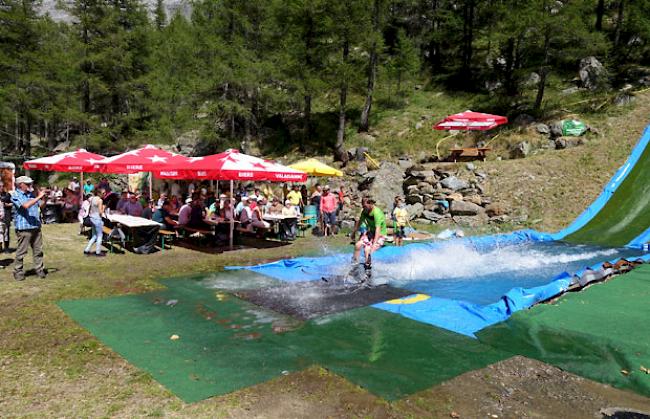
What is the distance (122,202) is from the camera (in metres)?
14.4

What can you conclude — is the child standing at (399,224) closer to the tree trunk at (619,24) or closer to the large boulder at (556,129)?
the large boulder at (556,129)

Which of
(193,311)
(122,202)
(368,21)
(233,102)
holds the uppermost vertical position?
(368,21)

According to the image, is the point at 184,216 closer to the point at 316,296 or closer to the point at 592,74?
the point at 316,296

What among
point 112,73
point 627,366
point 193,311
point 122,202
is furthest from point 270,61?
point 627,366

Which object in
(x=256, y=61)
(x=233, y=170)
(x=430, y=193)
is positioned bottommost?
(x=430, y=193)

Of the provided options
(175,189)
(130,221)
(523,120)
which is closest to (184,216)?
(130,221)

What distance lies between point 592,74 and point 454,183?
19.4 metres

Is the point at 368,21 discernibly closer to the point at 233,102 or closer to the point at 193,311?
the point at 233,102

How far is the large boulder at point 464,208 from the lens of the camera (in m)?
18.0

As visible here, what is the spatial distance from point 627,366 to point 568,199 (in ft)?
46.4

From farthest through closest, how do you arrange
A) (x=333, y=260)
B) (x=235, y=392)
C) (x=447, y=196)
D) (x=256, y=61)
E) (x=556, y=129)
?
(x=256, y=61), (x=556, y=129), (x=447, y=196), (x=333, y=260), (x=235, y=392)

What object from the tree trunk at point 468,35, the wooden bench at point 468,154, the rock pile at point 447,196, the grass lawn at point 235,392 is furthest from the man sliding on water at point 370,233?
the tree trunk at point 468,35

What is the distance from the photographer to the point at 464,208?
1808cm

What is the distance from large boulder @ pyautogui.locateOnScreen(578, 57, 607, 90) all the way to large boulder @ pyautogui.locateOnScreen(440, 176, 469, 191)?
58.5ft
